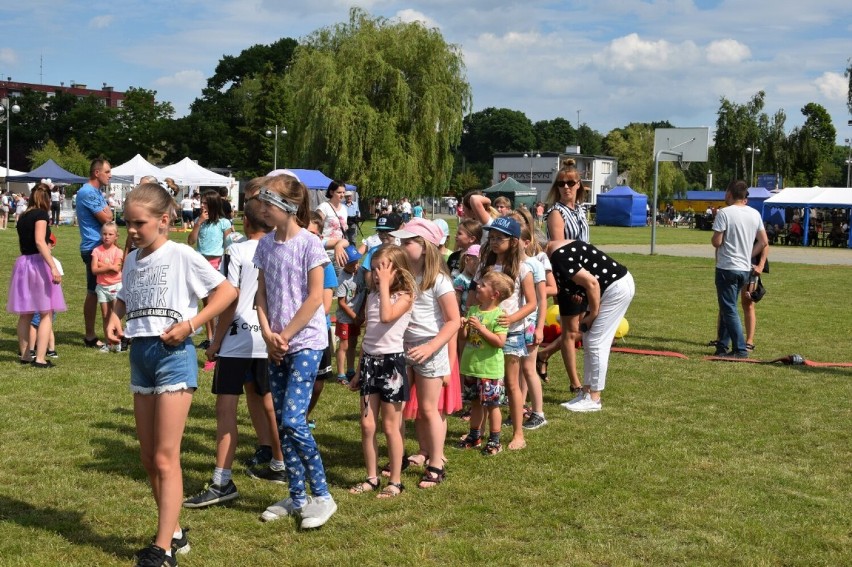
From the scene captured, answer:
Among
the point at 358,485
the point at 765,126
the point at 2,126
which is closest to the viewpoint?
the point at 358,485

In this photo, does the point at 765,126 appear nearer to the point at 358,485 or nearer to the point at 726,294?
the point at 726,294

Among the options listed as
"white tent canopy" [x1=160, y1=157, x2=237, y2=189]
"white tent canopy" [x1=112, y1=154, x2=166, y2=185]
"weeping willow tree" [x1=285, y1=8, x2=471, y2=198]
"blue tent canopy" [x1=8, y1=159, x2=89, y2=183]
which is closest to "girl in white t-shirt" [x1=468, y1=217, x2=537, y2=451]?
"white tent canopy" [x1=112, y1=154, x2=166, y2=185]

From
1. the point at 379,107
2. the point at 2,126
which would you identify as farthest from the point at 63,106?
the point at 379,107

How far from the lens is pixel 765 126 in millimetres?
81312

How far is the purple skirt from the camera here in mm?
9195

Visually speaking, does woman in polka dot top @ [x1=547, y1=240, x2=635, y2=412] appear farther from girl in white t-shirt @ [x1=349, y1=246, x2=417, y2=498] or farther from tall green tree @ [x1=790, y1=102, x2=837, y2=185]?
tall green tree @ [x1=790, y1=102, x2=837, y2=185]

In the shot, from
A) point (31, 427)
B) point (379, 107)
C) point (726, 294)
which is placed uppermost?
point (379, 107)

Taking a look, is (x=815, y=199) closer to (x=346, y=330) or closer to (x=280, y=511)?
(x=346, y=330)

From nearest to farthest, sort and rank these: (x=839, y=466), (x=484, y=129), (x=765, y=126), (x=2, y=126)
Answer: (x=839, y=466) → (x=765, y=126) → (x=2, y=126) → (x=484, y=129)

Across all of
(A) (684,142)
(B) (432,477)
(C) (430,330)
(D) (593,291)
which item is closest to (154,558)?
(B) (432,477)

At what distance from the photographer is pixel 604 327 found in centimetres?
781

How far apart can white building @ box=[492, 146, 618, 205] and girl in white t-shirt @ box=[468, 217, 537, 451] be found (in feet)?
349

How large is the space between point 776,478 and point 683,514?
1.10 metres

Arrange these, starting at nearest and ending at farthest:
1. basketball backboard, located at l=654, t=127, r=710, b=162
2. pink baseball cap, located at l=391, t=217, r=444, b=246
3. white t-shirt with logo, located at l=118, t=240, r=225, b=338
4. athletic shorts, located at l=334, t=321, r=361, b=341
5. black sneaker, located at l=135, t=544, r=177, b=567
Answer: black sneaker, located at l=135, t=544, r=177, b=567 < white t-shirt with logo, located at l=118, t=240, r=225, b=338 < pink baseball cap, located at l=391, t=217, r=444, b=246 < athletic shorts, located at l=334, t=321, r=361, b=341 < basketball backboard, located at l=654, t=127, r=710, b=162
